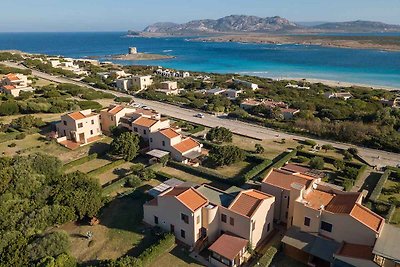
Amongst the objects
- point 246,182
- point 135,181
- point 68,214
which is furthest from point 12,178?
point 246,182

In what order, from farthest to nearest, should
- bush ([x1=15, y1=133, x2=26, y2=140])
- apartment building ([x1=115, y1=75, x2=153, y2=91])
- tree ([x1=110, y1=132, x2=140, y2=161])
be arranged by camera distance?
1. apartment building ([x1=115, y1=75, x2=153, y2=91])
2. bush ([x1=15, y1=133, x2=26, y2=140])
3. tree ([x1=110, y1=132, x2=140, y2=161])

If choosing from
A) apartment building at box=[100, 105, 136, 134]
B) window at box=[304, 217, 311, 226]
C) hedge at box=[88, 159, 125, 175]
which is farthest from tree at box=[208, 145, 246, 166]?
apartment building at box=[100, 105, 136, 134]

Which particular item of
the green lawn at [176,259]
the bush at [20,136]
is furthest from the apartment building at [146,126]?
the green lawn at [176,259]

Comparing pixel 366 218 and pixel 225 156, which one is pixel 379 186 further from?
pixel 225 156

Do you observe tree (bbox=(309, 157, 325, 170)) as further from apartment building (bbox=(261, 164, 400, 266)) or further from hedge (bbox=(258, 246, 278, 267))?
hedge (bbox=(258, 246, 278, 267))

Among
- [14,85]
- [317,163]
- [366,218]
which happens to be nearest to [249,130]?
[317,163]

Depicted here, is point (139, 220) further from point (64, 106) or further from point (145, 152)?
point (64, 106)
